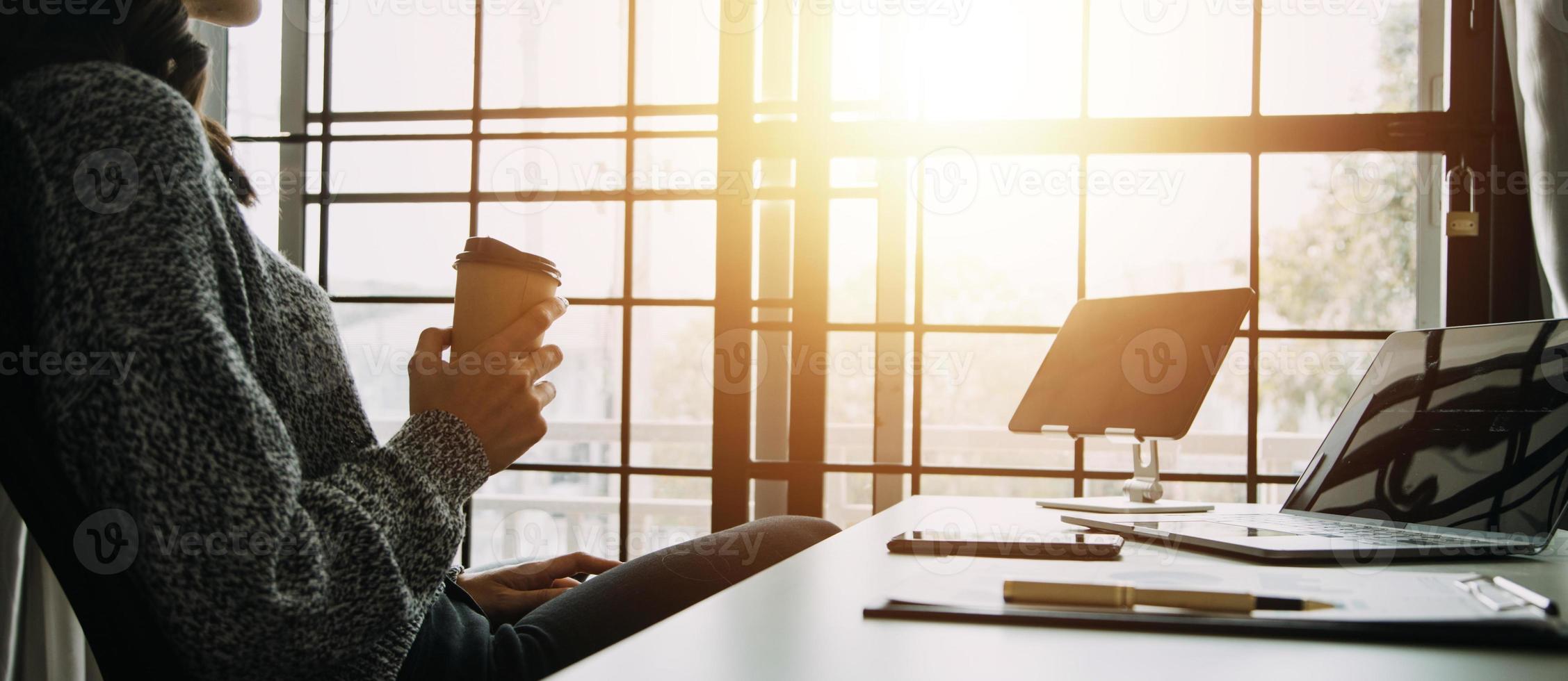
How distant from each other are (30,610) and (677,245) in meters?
1.51

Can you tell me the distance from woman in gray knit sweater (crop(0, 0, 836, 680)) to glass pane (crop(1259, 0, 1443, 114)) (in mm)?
2067

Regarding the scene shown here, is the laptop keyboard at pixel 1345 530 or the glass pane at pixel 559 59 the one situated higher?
the glass pane at pixel 559 59

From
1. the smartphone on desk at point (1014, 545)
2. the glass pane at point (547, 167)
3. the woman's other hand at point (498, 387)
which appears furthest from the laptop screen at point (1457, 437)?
the glass pane at point (547, 167)

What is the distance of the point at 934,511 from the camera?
132 centimetres

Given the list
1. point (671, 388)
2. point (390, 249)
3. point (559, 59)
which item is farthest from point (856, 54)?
point (390, 249)

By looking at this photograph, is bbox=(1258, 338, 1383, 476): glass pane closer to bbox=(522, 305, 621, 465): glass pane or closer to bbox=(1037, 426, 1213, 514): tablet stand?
bbox=(1037, 426, 1213, 514): tablet stand

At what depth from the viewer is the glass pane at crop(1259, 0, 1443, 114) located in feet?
7.47

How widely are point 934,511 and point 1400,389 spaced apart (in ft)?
1.83

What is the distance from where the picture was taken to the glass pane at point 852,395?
2.41m

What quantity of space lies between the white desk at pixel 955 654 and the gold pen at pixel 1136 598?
0.14 feet

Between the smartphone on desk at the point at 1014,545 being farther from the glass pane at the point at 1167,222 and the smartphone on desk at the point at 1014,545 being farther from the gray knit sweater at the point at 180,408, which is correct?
the glass pane at the point at 1167,222

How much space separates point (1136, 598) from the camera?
1.98 ft

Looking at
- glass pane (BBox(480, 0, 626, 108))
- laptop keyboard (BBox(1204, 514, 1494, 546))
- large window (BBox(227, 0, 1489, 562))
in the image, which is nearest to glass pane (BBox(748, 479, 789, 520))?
large window (BBox(227, 0, 1489, 562))

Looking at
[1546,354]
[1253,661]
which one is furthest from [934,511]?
[1253,661]
